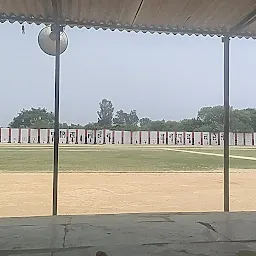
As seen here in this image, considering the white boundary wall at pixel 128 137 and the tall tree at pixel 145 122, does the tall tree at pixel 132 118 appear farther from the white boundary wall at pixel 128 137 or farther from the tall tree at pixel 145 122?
the white boundary wall at pixel 128 137

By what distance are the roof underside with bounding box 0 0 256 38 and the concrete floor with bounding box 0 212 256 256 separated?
1789 mm

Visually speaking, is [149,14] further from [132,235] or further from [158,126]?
[158,126]

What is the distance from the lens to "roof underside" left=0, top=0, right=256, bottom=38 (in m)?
3.50

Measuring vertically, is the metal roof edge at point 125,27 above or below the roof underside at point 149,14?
below

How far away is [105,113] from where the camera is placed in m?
37.8

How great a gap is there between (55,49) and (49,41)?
0.24m

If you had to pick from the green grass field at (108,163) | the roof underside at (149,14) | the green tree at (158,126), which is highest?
the roof underside at (149,14)

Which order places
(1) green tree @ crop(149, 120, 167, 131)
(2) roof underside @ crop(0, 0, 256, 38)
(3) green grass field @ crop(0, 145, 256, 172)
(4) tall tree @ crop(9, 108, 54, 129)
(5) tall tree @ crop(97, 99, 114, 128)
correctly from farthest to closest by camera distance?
(5) tall tree @ crop(97, 99, 114, 128) → (1) green tree @ crop(149, 120, 167, 131) → (4) tall tree @ crop(9, 108, 54, 129) → (3) green grass field @ crop(0, 145, 256, 172) → (2) roof underside @ crop(0, 0, 256, 38)

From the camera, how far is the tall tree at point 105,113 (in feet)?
116

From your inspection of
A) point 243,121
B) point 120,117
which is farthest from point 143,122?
point 243,121

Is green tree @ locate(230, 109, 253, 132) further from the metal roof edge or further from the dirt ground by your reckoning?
the metal roof edge

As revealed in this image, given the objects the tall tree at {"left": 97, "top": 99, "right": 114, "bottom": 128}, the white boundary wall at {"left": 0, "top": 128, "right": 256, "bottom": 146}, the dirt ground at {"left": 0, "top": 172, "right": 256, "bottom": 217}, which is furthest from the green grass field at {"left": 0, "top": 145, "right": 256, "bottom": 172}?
the tall tree at {"left": 97, "top": 99, "right": 114, "bottom": 128}

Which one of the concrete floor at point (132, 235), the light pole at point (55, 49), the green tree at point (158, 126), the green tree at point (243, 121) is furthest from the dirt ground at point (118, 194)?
the green tree at point (158, 126)

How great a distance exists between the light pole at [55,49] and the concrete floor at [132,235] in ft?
1.77
